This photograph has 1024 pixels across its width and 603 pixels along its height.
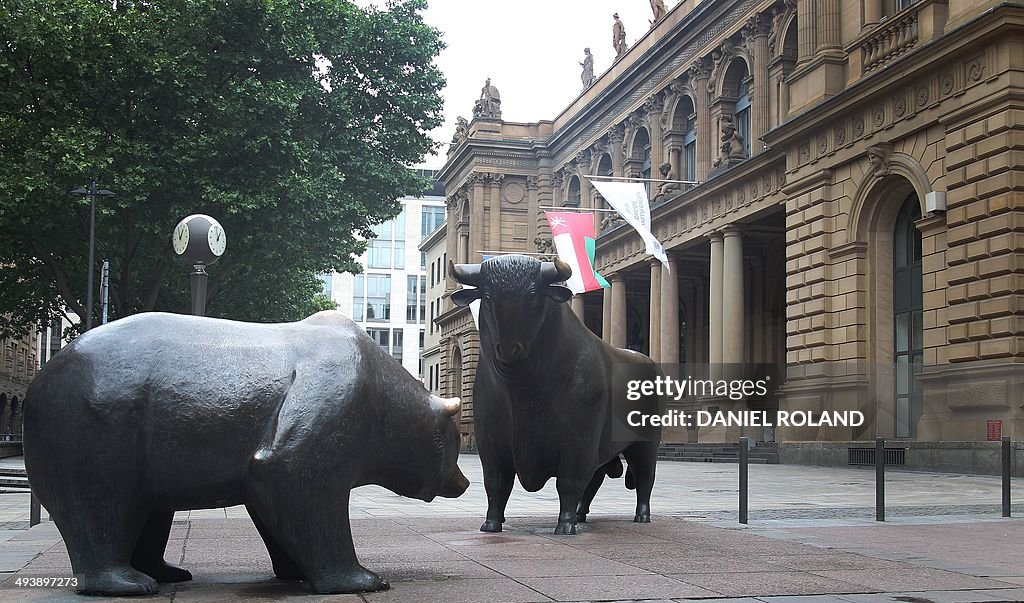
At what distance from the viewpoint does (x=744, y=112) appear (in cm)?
4188

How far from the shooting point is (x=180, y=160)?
27.8 meters

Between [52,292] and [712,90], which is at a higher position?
[712,90]

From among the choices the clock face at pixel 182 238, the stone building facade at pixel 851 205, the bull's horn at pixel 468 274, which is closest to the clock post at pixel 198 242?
the clock face at pixel 182 238

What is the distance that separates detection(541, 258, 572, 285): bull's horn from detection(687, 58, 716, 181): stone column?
3635 centimetres

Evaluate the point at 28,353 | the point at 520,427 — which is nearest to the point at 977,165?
the point at 520,427

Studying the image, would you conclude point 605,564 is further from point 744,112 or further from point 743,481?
point 744,112

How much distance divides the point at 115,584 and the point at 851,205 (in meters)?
25.2

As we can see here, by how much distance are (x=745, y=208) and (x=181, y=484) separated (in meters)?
33.3

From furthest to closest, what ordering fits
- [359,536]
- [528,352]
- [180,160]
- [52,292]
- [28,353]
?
[28,353] → [52,292] → [180,160] → [359,536] → [528,352]

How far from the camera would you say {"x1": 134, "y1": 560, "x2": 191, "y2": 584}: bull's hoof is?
5664mm

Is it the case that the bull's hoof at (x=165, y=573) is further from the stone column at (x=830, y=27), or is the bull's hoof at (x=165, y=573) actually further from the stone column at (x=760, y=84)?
the stone column at (x=760, y=84)

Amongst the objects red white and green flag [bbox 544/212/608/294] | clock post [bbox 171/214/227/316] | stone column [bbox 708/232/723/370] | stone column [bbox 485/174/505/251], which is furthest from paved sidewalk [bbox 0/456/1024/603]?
stone column [bbox 485/174/505/251]

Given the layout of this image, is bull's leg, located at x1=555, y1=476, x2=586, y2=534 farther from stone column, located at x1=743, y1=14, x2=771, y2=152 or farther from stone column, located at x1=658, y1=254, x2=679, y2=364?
stone column, located at x1=658, y1=254, x2=679, y2=364

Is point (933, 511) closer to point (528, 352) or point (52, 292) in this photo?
point (528, 352)
